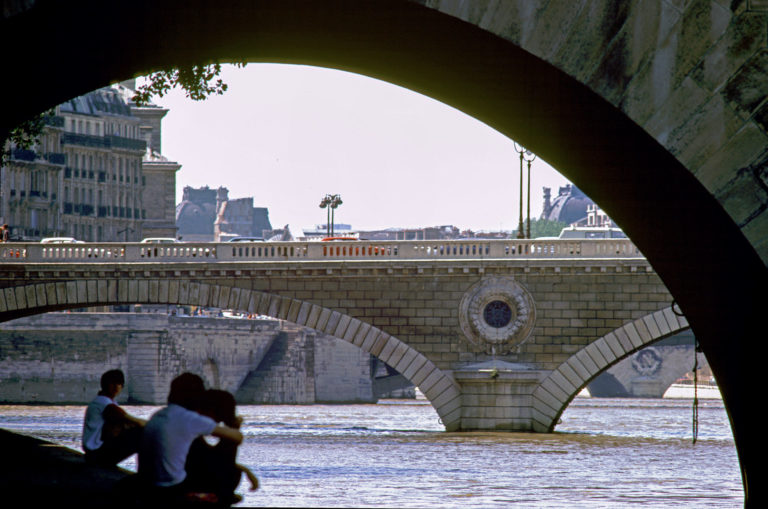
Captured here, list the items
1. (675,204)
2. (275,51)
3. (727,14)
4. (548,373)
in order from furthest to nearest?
(548,373)
(275,51)
(675,204)
(727,14)

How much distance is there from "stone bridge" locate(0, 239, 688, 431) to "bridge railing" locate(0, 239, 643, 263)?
71mm

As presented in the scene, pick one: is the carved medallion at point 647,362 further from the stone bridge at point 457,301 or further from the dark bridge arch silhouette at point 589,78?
the dark bridge arch silhouette at point 589,78

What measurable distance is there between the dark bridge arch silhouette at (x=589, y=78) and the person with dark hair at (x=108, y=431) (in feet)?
12.8

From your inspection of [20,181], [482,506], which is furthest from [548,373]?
[20,181]

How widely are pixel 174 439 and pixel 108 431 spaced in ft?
10.4

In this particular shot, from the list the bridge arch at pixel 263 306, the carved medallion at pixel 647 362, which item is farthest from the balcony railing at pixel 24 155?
the carved medallion at pixel 647 362

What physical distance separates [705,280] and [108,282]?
42187mm

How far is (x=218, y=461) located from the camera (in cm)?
930

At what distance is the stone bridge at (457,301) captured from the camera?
147 ft

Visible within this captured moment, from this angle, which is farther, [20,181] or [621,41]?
[20,181]

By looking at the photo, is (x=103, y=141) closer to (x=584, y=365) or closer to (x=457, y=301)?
(x=457, y=301)

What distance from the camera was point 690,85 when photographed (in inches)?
247

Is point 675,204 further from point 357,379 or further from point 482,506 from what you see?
point 357,379

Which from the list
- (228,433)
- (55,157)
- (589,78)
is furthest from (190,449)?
(55,157)
